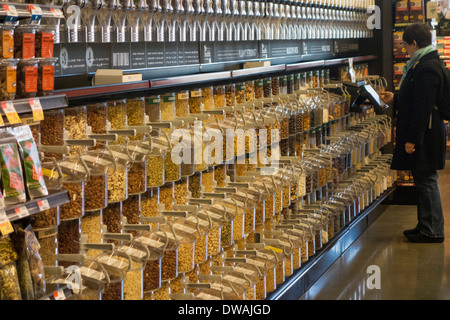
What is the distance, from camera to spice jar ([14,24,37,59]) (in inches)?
92.0

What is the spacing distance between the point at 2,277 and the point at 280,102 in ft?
8.66

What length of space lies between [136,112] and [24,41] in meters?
0.90

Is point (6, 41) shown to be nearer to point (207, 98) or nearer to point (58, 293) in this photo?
point (58, 293)

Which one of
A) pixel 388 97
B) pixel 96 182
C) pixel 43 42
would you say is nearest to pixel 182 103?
pixel 96 182

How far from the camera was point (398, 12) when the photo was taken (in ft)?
24.9

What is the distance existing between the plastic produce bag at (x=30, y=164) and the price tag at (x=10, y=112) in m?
0.15

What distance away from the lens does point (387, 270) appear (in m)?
5.45

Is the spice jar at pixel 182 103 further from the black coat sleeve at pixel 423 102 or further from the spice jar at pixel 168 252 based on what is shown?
the black coat sleeve at pixel 423 102

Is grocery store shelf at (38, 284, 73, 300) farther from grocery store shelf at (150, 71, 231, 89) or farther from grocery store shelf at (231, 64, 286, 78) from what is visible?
grocery store shelf at (231, 64, 286, 78)

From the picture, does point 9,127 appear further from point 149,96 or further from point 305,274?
point 305,274

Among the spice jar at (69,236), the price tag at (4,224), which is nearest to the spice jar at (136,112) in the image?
the spice jar at (69,236)

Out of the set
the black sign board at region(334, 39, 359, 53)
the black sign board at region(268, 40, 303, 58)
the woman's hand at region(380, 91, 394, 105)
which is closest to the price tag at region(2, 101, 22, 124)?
the black sign board at region(268, 40, 303, 58)

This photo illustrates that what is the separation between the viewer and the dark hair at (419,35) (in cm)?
594

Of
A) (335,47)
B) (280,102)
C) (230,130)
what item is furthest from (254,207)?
(335,47)
